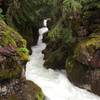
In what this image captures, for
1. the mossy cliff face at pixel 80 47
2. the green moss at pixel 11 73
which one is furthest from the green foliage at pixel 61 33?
the green moss at pixel 11 73

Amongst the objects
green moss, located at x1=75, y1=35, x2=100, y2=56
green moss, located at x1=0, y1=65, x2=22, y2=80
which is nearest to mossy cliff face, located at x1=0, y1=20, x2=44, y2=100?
green moss, located at x1=0, y1=65, x2=22, y2=80

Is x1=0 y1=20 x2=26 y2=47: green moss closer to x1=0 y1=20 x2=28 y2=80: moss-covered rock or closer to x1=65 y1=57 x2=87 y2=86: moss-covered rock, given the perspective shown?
Answer: x1=0 y1=20 x2=28 y2=80: moss-covered rock

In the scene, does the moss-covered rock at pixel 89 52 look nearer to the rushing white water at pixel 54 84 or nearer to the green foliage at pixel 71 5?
the rushing white water at pixel 54 84

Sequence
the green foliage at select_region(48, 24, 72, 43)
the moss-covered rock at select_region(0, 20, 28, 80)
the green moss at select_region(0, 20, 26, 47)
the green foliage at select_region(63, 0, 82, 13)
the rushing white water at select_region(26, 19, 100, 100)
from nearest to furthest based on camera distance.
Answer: the moss-covered rock at select_region(0, 20, 28, 80)
the green moss at select_region(0, 20, 26, 47)
the rushing white water at select_region(26, 19, 100, 100)
the green foliage at select_region(63, 0, 82, 13)
the green foliage at select_region(48, 24, 72, 43)

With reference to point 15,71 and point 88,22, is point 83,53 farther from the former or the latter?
point 15,71

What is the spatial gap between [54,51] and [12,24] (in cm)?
262

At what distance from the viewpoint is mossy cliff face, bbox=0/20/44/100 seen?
8.27 metres

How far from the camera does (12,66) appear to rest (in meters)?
8.46

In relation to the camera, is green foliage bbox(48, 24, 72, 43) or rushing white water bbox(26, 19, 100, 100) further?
green foliage bbox(48, 24, 72, 43)

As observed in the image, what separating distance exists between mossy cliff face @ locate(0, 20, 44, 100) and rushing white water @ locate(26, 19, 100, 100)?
6.68 ft

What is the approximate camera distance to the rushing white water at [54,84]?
1106 centimetres

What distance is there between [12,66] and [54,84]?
3.62m

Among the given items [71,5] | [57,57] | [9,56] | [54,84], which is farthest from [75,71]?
[9,56]

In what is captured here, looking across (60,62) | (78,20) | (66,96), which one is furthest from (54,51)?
(66,96)
